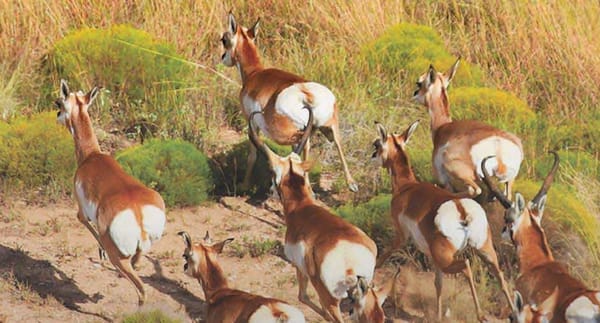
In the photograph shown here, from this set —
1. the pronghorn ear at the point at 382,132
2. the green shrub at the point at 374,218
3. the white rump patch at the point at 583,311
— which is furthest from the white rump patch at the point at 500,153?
the white rump patch at the point at 583,311

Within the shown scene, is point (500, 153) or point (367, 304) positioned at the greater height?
point (500, 153)

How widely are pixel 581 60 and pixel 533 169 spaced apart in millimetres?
2819

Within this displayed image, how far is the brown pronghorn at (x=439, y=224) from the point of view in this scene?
903cm

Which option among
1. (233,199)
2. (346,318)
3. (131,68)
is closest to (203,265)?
(346,318)

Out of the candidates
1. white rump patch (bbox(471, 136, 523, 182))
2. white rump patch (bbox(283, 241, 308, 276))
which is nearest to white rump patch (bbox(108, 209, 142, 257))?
white rump patch (bbox(283, 241, 308, 276))

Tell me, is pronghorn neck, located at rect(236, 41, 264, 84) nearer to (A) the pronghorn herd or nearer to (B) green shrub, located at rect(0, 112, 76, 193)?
(A) the pronghorn herd

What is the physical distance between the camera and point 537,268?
9.09 meters

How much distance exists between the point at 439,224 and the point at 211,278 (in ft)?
5.51

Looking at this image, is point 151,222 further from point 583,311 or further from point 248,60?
point 248,60

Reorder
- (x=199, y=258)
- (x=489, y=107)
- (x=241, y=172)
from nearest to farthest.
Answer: (x=199, y=258)
(x=241, y=172)
(x=489, y=107)

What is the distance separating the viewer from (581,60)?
555 inches

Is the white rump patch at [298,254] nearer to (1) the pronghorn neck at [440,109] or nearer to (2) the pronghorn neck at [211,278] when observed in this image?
(2) the pronghorn neck at [211,278]

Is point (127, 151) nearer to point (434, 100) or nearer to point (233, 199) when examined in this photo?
point (233, 199)

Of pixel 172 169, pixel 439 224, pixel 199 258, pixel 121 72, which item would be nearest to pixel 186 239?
pixel 199 258
